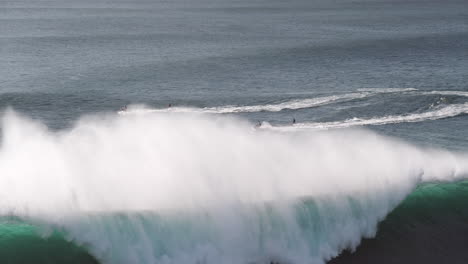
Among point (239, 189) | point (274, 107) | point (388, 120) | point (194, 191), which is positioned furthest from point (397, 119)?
point (194, 191)

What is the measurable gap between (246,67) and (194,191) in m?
52.2

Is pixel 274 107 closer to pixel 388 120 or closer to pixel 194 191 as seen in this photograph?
pixel 388 120

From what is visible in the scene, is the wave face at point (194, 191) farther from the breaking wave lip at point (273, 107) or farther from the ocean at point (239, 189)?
the breaking wave lip at point (273, 107)

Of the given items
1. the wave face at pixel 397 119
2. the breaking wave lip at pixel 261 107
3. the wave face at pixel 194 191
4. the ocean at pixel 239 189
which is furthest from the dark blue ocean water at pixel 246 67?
the wave face at pixel 194 191

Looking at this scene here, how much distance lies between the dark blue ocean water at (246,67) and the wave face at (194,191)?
65.7 ft

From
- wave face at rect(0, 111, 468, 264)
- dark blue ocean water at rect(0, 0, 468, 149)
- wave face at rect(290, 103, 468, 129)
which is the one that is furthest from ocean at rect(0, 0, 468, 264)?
dark blue ocean water at rect(0, 0, 468, 149)

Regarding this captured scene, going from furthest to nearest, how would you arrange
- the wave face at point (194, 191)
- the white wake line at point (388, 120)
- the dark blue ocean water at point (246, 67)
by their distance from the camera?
the dark blue ocean water at point (246, 67) < the white wake line at point (388, 120) < the wave face at point (194, 191)

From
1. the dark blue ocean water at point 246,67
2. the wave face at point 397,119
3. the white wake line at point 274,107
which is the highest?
the dark blue ocean water at point 246,67

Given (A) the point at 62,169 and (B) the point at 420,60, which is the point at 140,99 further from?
(B) the point at 420,60

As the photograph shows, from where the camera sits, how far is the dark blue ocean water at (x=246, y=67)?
175ft

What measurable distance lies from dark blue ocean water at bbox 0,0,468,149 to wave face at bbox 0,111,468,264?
788 inches

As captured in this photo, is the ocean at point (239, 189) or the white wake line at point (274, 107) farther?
the white wake line at point (274, 107)

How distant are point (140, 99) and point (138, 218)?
123 feet

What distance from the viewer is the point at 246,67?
→ 74.4 m
